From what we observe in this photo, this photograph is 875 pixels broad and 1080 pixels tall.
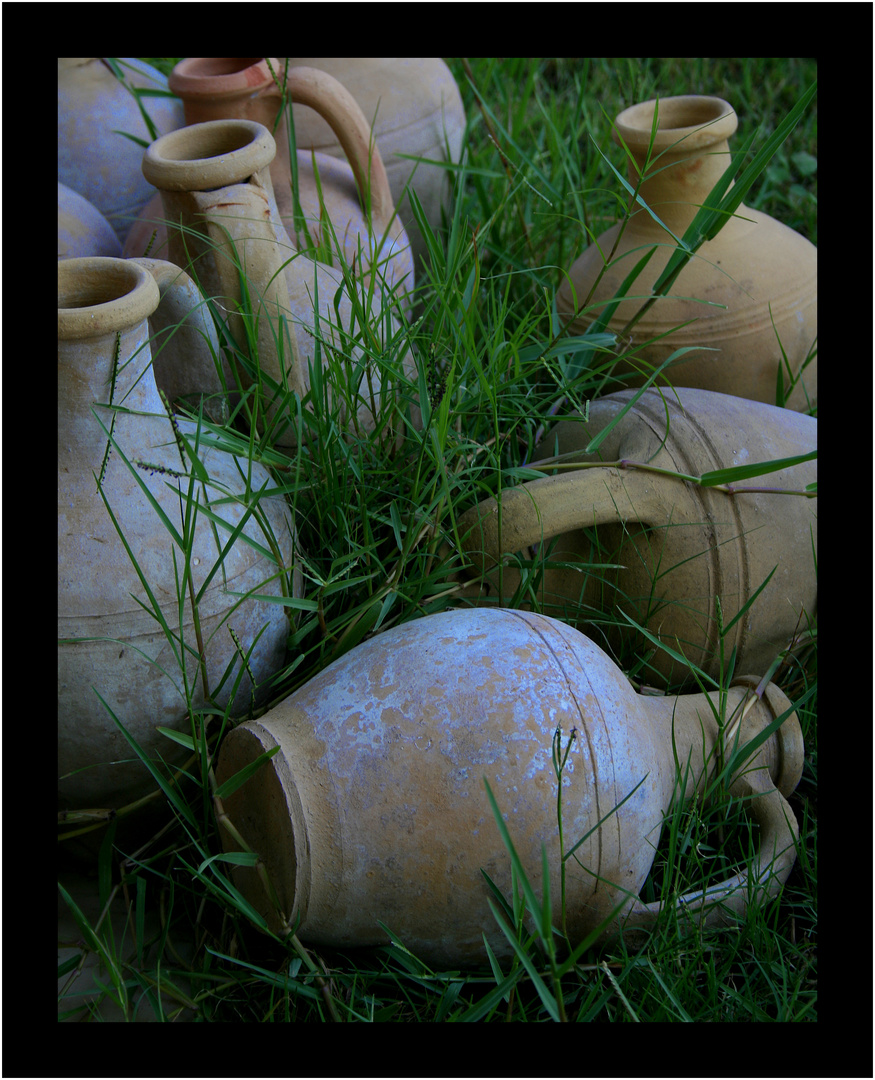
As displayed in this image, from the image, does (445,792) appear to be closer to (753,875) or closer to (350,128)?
(753,875)

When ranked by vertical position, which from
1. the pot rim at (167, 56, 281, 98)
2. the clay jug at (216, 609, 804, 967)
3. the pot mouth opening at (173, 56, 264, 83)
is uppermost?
the pot mouth opening at (173, 56, 264, 83)

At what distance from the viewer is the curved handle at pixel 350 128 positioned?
1.84 m

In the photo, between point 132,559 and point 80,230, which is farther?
point 80,230

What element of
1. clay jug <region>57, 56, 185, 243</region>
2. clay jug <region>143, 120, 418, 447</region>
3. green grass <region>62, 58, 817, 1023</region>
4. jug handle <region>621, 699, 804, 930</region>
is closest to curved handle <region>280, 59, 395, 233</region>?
green grass <region>62, 58, 817, 1023</region>

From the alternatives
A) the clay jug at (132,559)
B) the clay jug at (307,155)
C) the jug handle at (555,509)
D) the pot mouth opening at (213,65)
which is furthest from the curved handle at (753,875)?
the pot mouth opening at (213,65)

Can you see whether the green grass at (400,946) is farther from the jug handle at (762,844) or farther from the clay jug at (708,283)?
the clay jug at (708,283)

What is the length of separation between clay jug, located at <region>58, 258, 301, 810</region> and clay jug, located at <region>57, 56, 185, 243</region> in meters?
1.13

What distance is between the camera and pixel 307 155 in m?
2.04

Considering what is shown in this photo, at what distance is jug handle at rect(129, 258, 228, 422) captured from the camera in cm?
138

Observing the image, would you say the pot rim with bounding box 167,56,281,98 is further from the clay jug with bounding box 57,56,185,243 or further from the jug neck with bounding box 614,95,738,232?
the jug neck with bounding box 614,95,738,232

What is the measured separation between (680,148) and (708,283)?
0.25 m

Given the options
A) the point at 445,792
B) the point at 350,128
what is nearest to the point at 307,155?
the point at 350,128

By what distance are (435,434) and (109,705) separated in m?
0.58

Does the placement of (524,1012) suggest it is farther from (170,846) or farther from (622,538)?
(622,538)
